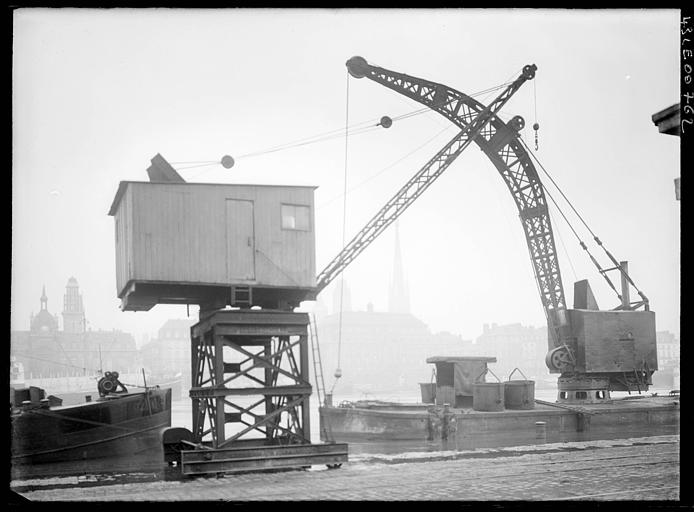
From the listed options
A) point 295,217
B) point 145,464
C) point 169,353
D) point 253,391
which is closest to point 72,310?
point 169,353

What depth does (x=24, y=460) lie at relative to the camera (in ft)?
85.0

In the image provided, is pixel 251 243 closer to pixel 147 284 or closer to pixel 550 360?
pixel 147 284

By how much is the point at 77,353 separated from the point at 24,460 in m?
98.1

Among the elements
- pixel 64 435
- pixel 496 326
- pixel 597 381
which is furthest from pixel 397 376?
pixel 64 435

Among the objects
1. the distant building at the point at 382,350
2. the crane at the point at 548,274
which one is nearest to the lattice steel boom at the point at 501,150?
the crane at the point at 548,274

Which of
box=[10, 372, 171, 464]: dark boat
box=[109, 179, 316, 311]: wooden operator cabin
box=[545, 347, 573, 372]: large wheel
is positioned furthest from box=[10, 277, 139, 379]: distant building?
box=[109, 179, 316, 311]: wooden operator cabin

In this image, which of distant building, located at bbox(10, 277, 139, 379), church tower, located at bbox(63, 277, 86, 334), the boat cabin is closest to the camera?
the boat cabin

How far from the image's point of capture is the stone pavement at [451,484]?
14305mm

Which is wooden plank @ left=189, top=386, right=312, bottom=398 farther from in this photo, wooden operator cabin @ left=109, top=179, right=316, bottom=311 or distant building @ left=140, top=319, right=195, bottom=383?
distant building @ left=140, top=319, right=195, bottom=383

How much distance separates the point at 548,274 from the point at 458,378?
308 inches

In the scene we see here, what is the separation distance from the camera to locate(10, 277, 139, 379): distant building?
108875mm

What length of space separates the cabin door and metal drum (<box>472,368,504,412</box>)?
50.4 feet

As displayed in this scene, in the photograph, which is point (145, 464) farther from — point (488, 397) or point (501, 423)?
point (488, 397)

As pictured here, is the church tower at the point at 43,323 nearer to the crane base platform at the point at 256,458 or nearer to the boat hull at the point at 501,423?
the boat hull at the point at 501,423
